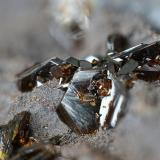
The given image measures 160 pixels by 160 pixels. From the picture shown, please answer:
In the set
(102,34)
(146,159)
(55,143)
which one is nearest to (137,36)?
(102,34)

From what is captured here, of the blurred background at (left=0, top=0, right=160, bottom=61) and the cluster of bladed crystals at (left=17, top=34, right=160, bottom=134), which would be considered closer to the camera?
the cluster of bladed crystals at (left=17, top=34, right=160, bottom=134)

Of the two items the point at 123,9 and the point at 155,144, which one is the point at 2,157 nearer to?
the point at 155,144

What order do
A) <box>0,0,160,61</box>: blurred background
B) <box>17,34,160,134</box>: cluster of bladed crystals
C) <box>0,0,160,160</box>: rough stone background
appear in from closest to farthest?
1. <box>0,0,160,160</box>: rough stone background
2. <box>17,34,160,134</box>: cluster of bladed crystals
3. <box>0,0,160,61</box>: blurred background

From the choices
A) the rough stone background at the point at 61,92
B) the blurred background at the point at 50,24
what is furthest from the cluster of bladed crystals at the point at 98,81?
the blurred background at the point at 50,24

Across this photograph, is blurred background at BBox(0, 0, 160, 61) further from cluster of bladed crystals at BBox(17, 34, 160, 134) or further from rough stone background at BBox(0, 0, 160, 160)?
cluster of bladed crystals at BBox(17, 34, 160, 134)

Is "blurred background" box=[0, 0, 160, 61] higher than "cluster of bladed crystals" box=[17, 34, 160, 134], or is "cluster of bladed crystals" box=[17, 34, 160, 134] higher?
"blurred background" box=[0, 0, 160, 61]

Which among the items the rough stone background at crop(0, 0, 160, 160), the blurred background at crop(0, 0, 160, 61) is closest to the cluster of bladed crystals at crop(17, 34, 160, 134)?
the rough stone background at crop(0, 0, 160, 160)

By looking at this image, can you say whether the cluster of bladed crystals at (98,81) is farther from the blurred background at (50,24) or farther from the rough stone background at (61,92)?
the blurred background at (50,24)

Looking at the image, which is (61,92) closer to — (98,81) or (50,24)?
(98,81)
